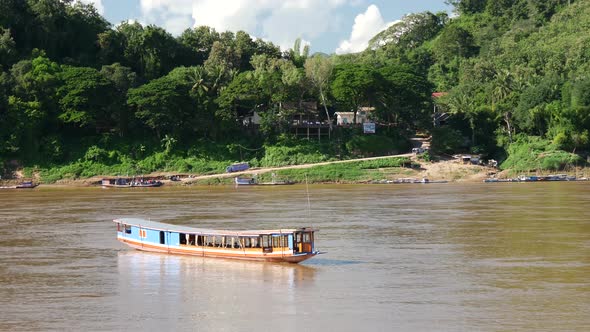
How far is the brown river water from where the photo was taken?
24.5m

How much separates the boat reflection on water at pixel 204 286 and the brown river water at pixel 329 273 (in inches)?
2.8

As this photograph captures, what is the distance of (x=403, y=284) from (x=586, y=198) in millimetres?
29003

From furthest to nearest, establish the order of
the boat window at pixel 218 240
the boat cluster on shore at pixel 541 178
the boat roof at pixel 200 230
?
the boat cluster on shore at pixel 541 178 < the boat window at pixel 218 240 < the boat roof at pixel 200 230

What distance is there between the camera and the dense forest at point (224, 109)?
76.2 metres

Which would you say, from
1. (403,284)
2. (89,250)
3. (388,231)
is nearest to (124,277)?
(89,250)

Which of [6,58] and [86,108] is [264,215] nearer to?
[86,108]

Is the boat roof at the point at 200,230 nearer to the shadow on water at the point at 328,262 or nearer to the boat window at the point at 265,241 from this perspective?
the boat window at the point at 265,241

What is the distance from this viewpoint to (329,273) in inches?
1215

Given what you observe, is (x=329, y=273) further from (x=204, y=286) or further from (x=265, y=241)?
(x=204, y=286)

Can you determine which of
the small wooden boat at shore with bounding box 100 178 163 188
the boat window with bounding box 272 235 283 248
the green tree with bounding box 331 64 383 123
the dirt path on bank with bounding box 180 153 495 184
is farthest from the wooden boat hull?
the green tree with bounding box 331 64 383 123

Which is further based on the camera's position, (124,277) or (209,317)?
(124,277)

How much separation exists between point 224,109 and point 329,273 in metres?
49.6

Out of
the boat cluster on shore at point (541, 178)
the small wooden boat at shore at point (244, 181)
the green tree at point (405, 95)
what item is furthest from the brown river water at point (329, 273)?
the green tree at point (405, 95)

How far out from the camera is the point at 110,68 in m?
81.6
